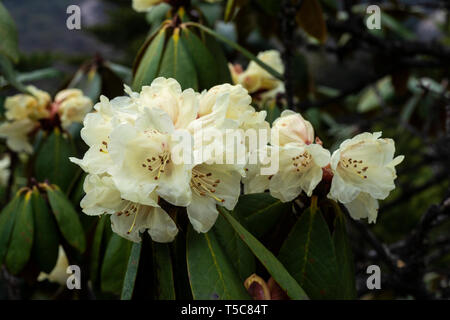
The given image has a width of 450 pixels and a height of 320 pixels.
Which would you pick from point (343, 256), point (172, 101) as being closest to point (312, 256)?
point (343, 256)

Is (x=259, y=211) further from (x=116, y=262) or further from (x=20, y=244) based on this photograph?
(x=20, y=244)

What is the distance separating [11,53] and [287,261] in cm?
72

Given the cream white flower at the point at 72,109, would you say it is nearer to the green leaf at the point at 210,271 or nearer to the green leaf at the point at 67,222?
the green leaf at the point at 67,222

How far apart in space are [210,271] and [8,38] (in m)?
0.71

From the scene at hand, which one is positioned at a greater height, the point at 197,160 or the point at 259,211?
the point at 197,160

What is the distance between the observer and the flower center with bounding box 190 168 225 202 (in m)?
0.56

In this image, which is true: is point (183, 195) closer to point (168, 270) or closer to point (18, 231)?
point (168, 270)

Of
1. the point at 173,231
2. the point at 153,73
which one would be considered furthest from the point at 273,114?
the point at 173,231

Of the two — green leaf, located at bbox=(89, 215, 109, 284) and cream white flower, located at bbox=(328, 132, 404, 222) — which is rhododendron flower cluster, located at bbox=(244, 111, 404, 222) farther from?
green leaf, located at bbox=(89, 215, 109, 284)

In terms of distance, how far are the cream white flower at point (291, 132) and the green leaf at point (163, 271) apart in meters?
0.22

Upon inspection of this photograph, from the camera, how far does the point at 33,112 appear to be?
4.05 ft

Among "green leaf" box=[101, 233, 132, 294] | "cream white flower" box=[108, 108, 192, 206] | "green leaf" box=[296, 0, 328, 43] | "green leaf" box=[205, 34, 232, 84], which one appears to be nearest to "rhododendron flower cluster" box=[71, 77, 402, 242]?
"cream white flower" box=[108, 108, 192, 206]

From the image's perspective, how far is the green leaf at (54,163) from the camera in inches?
47.0

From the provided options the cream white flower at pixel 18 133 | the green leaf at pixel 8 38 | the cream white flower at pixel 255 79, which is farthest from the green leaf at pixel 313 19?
the cream white flower at pixel 18 133
